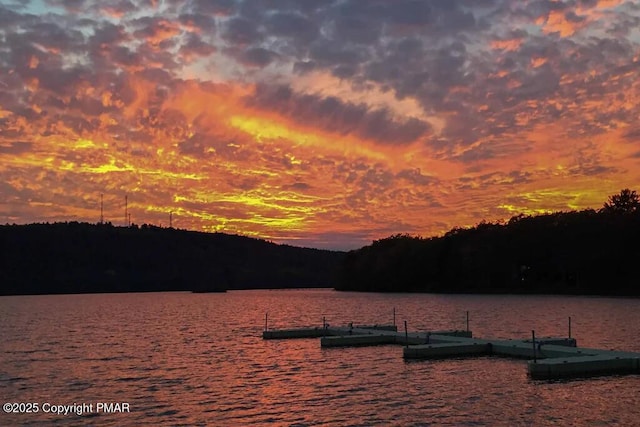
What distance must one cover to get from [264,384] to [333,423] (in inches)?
417

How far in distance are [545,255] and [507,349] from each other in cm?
12143

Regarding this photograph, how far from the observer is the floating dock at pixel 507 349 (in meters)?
36.7

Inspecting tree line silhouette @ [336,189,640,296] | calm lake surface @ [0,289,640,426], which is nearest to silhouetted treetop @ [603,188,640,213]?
tree line silhouette @ [336,189,640,296]

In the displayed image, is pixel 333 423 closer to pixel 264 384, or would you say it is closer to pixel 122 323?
pixel 264 384

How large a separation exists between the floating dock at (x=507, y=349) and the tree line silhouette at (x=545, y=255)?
9665cm

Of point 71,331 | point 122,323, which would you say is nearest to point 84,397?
point 71,331

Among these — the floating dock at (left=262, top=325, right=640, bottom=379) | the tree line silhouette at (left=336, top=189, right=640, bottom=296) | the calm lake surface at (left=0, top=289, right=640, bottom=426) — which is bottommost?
the calm lake surface at (left=0, top=289, right=640, bottom=426)

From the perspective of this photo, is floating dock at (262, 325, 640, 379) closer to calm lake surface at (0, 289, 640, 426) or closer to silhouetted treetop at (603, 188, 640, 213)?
calm lake surface at (0, 289, 640, 426)

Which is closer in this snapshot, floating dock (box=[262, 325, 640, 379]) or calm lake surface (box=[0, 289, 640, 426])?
calm lake surface (box=[0, 289, 640, 426])

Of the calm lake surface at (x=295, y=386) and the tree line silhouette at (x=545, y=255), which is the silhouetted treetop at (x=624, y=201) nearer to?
the tree line silhouette at (x=545, y=255)

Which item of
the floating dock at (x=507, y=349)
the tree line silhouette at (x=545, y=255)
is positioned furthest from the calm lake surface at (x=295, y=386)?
the tree line silhouette at (x=545, y=255)

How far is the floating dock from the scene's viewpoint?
120ft

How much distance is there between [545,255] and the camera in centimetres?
15988

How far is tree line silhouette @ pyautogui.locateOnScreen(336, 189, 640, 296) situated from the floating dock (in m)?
96.6
